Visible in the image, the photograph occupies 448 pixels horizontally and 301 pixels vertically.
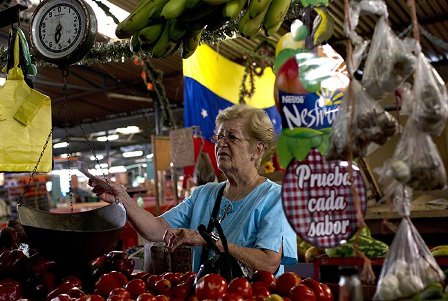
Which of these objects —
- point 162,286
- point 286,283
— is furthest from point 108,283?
point 286,283

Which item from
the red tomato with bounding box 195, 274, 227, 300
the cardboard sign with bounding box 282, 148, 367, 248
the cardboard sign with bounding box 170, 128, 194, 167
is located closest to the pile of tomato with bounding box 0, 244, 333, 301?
the red tomato with bounding box 195, 274, 227, 300

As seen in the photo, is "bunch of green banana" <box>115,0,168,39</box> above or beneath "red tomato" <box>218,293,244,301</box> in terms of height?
above

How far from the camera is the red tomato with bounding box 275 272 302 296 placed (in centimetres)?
158

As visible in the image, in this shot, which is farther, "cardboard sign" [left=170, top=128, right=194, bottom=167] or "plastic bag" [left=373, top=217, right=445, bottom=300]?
"cardboard sign" [left=170, top=128, right=194, bottom=167]

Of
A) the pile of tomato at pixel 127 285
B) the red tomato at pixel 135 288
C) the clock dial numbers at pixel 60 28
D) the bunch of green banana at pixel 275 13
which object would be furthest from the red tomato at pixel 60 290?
the bunch of green banana at pixel 275 13

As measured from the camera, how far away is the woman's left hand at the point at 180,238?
1.96 m

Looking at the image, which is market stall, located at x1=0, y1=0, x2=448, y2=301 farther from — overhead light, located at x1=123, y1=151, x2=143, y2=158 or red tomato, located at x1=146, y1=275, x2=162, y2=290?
overhead light, located at x1=123, y1=151, x2=143, y2=158

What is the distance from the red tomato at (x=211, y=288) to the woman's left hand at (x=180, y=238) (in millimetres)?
482

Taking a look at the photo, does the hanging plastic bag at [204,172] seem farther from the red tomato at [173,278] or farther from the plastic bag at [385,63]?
the plastic bag at [385,63]

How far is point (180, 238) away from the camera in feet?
6.51

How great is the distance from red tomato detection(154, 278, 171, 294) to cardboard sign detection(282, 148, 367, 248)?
0.63 meters

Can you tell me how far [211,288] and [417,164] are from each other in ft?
2.45

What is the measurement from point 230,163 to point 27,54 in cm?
129

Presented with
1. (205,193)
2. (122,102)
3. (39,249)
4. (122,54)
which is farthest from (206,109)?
(122,102)
